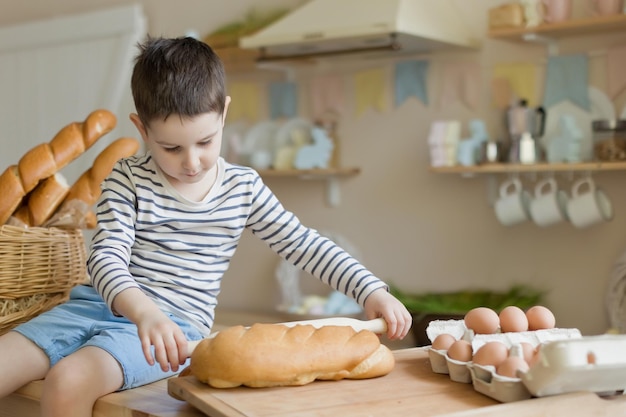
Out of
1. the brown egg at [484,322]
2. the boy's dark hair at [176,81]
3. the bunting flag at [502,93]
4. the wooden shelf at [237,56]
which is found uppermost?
the wooden shelf at [237,56]

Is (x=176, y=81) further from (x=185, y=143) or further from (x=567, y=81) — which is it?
(x=567, y=81)

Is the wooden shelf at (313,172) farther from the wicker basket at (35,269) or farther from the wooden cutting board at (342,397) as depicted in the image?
the wooden cutting board at (342,397)

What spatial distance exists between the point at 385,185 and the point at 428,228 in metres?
0.22

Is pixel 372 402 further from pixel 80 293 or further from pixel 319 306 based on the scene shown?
pixel 319 306

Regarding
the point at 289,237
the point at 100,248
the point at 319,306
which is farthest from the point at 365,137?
the point at 100,248

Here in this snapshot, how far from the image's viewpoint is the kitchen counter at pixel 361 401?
3.09ft

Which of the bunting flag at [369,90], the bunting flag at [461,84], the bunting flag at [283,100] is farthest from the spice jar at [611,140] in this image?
the bunting flag at [283,100]

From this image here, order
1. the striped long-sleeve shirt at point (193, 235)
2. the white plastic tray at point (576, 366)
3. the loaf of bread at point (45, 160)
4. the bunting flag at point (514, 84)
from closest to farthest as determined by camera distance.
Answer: the white plastic tray at point (576, 366) < the striped long-sleeve shirt at point (193, 235) < the loaf of bread at point (45, 160) < the bunting flag at point (514, 84)

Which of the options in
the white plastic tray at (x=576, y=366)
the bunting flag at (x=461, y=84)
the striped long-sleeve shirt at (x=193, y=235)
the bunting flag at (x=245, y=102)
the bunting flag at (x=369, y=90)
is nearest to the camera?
the white plastic tray at (x=576, y=366)

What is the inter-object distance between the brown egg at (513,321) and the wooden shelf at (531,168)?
4.44ft

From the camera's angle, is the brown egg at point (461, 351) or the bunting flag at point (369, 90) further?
the bunting flag at point (369, 90)

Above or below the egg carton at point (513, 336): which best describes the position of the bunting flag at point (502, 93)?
above

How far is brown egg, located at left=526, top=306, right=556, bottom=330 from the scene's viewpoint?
1173 millimetres

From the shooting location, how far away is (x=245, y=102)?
3.43 m
